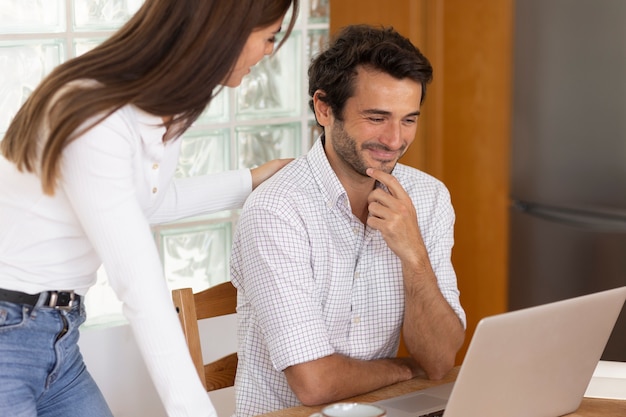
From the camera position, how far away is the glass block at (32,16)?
2.39 metres

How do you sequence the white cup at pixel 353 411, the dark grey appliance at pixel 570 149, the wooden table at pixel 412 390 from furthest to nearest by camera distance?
the dark grey appliance at pixel 570 149 < the wooden table at pixel 412 390 < the white cup at pixel 353 411

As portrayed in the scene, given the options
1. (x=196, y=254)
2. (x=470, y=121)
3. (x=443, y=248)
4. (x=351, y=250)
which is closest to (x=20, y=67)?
(x=196, y=254)

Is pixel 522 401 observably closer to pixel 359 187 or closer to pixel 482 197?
pixel 359 187

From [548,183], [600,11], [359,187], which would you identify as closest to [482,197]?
[548,183]

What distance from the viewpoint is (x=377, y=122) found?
190 cm

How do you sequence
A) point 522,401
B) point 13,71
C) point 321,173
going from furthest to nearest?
1. point 13,71
2. point 321,173
3. point 522,401

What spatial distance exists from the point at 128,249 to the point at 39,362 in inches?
10.2

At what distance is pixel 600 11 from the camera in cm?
282

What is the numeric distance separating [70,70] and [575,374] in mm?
854

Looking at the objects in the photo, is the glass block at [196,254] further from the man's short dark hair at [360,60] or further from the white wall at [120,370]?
the man's short dark hair at [360,60]

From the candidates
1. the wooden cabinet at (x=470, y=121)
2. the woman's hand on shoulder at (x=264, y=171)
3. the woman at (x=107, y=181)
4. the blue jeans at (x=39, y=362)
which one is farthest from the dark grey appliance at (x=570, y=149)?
the blue jeans at (x=39, y=362)

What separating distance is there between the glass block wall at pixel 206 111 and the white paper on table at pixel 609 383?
1.42 m

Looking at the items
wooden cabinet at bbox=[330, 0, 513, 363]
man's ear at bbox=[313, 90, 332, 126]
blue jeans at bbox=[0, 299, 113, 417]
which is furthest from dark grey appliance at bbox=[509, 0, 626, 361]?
blue jeans at bbox=[0, 299, 113, 417]

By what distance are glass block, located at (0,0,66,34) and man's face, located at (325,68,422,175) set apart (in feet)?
3.08
